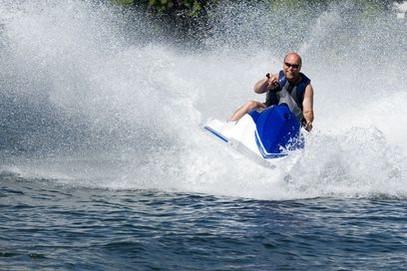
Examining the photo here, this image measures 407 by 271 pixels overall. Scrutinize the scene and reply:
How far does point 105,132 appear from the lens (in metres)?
17.3

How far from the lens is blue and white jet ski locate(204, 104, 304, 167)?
1133 centimetres

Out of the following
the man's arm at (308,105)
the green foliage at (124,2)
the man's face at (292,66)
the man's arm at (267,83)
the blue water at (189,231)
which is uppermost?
the green foliage at (124,2)

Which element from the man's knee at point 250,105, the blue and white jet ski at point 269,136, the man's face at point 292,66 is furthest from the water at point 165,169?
the man's face at point 292,66

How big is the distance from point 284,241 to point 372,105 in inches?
367

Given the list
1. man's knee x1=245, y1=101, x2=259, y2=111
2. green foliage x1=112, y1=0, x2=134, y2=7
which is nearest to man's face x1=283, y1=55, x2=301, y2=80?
man's knee x1=245, y1=101, x2=259, y2=111

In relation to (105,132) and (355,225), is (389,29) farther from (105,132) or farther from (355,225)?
(355,225)

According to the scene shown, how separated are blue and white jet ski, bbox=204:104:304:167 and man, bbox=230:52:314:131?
0.33 meters

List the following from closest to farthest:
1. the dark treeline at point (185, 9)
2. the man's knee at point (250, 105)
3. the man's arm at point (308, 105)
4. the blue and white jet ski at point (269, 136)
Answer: the blue and white jet ski at point (269, 136) < the man's arm at point (308, 105) < the man's knee at point (250, 105) < the dark treeline at point (185, 9)

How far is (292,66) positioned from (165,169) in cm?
197

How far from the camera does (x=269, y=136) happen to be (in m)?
11.4

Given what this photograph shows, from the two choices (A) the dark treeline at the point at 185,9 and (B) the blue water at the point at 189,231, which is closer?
(B) the blue water at the point at 189,231

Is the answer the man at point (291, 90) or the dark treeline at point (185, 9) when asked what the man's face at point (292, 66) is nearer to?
the man at point (291, 90)

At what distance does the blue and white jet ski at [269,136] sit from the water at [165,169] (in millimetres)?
158

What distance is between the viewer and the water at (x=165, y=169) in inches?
316
